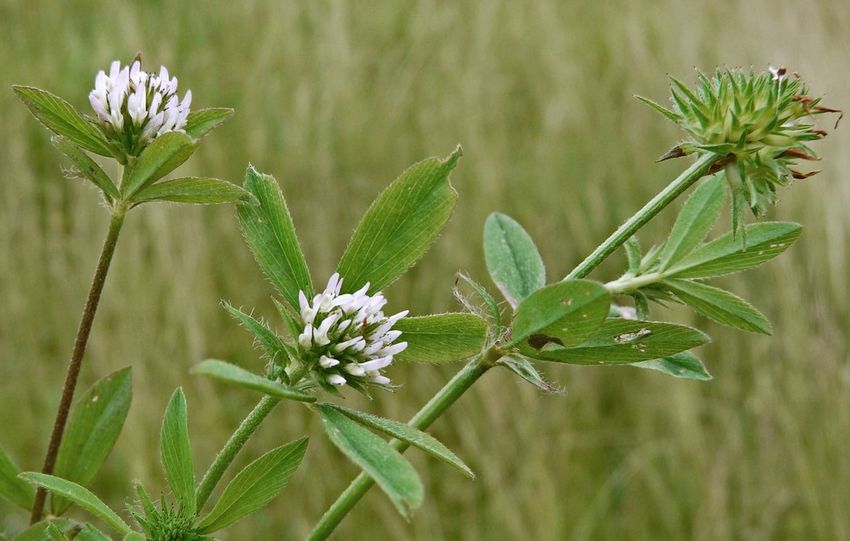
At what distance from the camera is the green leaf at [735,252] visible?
2.74 ft

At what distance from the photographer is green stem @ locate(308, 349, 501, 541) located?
71 cm

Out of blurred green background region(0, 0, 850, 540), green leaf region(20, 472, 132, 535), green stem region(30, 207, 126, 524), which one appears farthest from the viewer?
blurred green background region(0, 0, 850, 540)

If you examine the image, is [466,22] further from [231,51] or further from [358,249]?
[358,249]

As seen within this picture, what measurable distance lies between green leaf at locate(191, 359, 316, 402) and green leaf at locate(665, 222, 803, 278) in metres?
0.41

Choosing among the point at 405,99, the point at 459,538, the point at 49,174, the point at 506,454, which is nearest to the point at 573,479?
the point at 506,454

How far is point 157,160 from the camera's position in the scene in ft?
2.47

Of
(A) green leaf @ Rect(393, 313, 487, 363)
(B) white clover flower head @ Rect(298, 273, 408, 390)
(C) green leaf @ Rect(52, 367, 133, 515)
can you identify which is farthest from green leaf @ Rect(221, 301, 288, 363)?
(C) green leaf @ Rect(52, 367, 133, 515)

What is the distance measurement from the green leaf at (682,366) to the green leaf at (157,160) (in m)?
0.44

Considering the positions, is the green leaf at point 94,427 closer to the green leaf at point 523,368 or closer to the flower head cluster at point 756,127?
the green leaf at point 523,368

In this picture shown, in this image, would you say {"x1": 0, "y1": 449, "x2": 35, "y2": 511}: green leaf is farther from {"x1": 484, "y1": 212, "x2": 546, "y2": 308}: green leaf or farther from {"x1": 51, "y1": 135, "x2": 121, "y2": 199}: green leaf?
{"x1": 484, "y1": 212, "x2": 546, "y2": 308}: green leaf

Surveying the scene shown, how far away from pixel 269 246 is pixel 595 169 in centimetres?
394

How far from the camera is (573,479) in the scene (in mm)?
3619

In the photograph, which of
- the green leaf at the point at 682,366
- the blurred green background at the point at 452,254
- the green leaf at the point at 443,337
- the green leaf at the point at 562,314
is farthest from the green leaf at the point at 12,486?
the blurred green background at the point at 452,254

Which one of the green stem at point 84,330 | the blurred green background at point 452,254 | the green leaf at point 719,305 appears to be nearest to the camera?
the green stem at point 84,330
